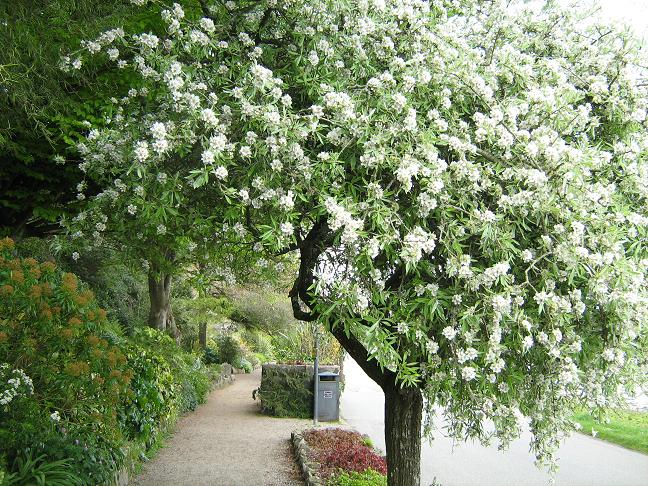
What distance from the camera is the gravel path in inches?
339

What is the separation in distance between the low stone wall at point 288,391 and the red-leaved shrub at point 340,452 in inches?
132

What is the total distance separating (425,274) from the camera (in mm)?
4391

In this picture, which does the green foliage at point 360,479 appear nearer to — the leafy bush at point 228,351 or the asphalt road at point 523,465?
the asphalt road at point 523,465

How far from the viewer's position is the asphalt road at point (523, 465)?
9.13 meters

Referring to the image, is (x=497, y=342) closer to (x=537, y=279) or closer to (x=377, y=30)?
(x=537, y=279)

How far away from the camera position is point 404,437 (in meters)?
5.90

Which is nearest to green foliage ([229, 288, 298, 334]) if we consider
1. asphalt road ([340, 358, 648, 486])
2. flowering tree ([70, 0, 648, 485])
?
asphalt road ([340, 358, 648, 486])

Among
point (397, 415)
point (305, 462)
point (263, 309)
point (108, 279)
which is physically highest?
point (108, 279)

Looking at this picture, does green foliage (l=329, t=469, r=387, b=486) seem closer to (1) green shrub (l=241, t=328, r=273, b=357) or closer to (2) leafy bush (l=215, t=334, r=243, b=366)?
(1) green shrub (l=241, t=328, r=273, b=357)

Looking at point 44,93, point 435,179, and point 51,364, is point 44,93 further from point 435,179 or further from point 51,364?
point 435,179

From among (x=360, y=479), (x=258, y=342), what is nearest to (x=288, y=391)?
(x=360, y=479)

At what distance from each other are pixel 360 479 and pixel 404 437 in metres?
2.48

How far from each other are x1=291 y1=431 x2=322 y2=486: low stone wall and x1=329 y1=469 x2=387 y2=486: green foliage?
11.6 inches

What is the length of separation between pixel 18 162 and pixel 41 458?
4.74 meters
